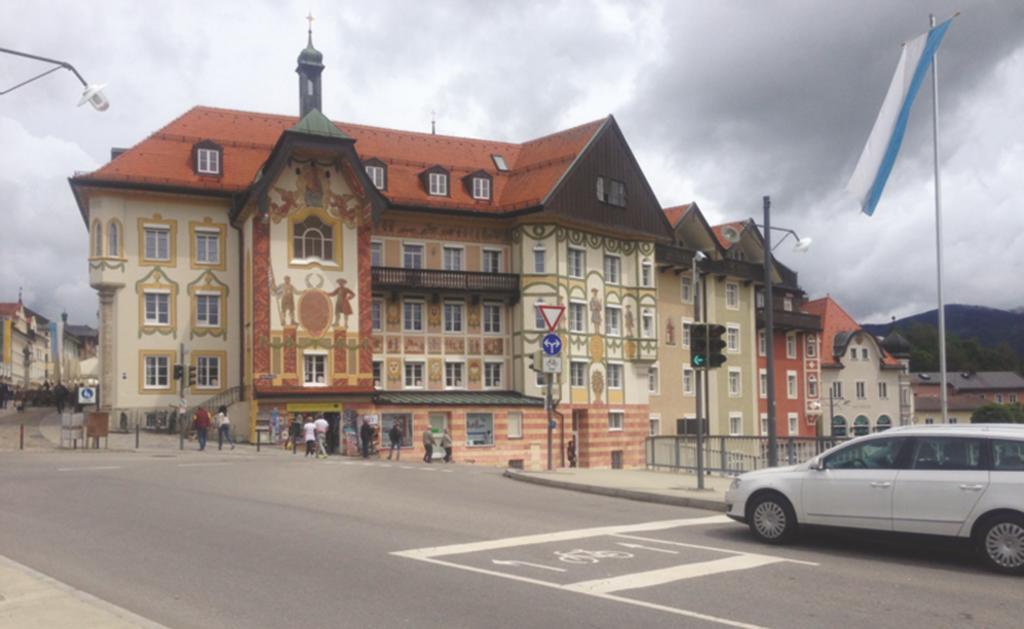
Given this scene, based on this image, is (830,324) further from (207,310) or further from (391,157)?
(207,310)

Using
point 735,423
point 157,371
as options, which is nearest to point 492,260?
point 157,371

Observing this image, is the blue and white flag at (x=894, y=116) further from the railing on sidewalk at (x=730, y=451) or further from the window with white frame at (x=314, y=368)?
the window with white frame at (x=314, y=368)

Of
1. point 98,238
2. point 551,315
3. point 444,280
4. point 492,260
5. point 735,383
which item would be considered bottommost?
point 735,383

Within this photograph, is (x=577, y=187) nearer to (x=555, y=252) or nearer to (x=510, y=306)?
(x=555, y=252)

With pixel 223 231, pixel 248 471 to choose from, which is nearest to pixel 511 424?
pixel 223 231

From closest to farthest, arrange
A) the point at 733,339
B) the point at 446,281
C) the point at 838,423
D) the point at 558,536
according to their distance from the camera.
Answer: the point at 558,536
the point at 446,281
the point at 733,339
the point at 838,423

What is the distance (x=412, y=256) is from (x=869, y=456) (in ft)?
128

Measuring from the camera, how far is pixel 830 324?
8025 centimetres

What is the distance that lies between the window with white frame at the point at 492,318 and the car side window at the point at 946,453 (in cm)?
3955

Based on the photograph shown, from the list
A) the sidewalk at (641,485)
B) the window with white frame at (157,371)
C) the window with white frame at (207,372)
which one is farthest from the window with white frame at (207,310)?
the sidewalk at (641,485)

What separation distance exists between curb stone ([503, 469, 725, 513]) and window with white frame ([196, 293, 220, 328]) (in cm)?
2858

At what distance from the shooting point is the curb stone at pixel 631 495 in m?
17.8

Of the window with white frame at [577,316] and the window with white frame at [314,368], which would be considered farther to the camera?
the window with white frame at [577,316]

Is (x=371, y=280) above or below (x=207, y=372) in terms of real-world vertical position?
above
